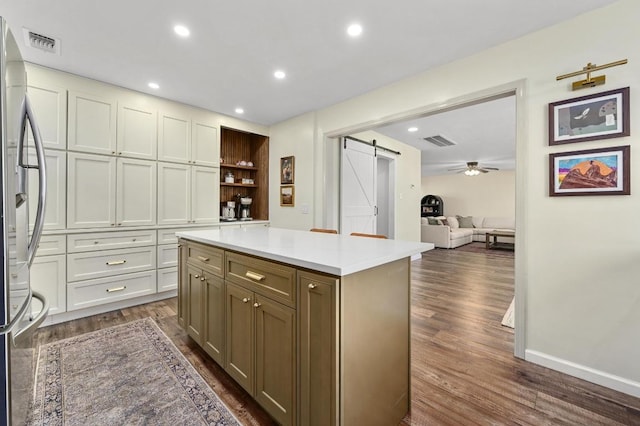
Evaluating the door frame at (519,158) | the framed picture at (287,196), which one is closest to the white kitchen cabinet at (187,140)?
the framed picture at (287,196)

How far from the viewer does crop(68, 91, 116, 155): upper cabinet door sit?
9.14 ft

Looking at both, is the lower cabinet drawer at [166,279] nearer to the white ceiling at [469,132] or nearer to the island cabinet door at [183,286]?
the island cabinet door at [183,286]

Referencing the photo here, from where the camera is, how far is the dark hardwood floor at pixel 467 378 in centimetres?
153

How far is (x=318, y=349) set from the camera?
1.15 m

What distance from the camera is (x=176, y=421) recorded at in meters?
1.48

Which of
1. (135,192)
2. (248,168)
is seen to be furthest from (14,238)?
(248,168)

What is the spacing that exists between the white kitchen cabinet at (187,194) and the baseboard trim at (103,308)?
935 mm

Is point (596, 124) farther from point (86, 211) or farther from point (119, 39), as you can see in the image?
point (86, 211)

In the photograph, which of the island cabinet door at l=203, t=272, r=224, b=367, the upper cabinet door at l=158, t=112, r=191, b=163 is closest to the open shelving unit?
the upper cabinet door at l=158, t=112, r=191, b=163

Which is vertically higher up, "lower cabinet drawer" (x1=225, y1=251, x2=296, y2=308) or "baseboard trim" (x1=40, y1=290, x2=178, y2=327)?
"lower cabinet drawer" (x1=225, y1=251, x2=296, y2=308)

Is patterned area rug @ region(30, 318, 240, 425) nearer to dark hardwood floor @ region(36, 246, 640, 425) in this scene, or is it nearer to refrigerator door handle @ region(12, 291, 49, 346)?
dark hardwood floor @ region(36, 246, 640, 425)

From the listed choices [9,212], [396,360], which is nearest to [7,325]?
[9,212]

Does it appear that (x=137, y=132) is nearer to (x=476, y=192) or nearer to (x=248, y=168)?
(x=248, y=168)

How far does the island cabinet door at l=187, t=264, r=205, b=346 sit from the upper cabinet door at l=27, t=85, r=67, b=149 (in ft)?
6.41
